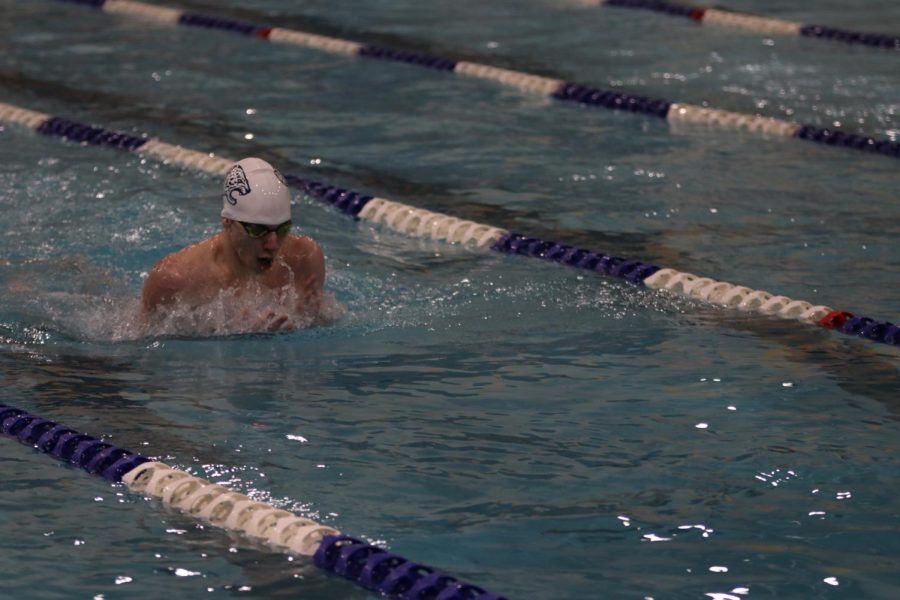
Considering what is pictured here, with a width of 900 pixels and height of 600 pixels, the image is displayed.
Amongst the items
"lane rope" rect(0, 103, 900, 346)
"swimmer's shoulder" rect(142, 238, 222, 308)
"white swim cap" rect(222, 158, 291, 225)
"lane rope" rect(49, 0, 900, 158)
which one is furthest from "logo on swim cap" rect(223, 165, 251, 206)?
"lane rope" rect(49, 0, 900, 158)

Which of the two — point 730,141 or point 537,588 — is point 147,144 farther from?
point 537,588

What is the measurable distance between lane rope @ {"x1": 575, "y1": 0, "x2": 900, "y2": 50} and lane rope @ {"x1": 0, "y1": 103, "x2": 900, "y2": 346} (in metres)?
3.93

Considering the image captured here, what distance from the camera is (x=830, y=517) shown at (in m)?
3.49

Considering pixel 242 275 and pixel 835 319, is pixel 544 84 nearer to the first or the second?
pixel 835 319

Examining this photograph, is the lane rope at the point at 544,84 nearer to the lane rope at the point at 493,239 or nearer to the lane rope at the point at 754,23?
the lane rope at the point at 754,23

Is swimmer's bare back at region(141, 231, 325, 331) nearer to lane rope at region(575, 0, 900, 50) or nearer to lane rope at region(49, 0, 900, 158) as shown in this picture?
lane rope at region(49, 0, 900, 158)

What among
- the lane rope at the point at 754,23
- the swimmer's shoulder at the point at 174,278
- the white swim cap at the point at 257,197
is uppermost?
the lane rope at the point at 754,23

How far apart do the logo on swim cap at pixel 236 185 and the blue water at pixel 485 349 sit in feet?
1.35

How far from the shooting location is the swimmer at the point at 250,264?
465cm

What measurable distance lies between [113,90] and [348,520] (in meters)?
5.29

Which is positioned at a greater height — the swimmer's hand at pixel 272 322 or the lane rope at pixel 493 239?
the lane rope at pixel 493 239

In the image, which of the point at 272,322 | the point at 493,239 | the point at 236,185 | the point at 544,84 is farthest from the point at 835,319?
the point at 544,84

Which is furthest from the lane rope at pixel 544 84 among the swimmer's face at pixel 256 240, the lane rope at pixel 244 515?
the lane rope at pixel 244 515

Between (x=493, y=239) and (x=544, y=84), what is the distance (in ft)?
8.68
